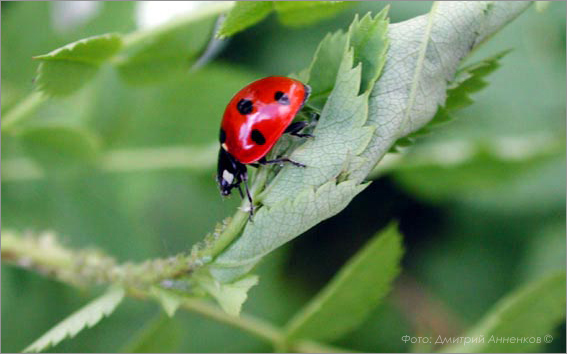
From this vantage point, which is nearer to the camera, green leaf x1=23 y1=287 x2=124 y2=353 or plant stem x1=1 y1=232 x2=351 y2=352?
green leaf x1=23 y1=287 x2=124 y2=353

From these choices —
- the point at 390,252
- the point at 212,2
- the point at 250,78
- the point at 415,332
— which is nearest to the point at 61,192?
the point at 250,78

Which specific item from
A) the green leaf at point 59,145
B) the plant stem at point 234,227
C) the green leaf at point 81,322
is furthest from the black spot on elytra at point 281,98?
the green leaf at point 59,145

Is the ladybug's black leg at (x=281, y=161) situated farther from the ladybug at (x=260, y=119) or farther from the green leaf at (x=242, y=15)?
the green leaf at (x=242, y=15)

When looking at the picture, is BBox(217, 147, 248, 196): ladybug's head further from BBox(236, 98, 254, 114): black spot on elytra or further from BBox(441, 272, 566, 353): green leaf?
BBox(441, 272, 566, 353): green leaf

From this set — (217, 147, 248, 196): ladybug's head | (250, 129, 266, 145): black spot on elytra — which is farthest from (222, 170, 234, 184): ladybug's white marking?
(250, 129, 266, 145): black spot on elytra

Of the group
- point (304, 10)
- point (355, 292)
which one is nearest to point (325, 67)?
point (304, 10)

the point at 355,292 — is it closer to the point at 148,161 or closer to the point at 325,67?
the point at 325,67
